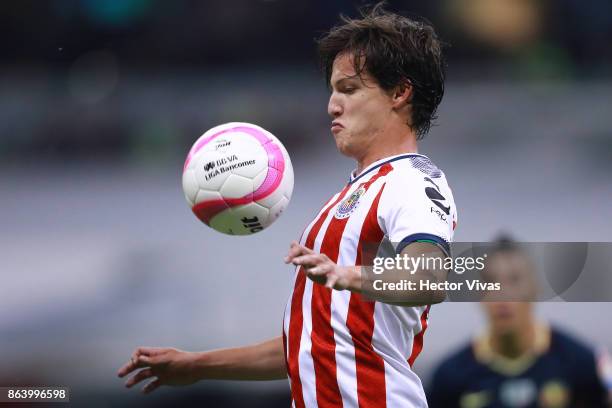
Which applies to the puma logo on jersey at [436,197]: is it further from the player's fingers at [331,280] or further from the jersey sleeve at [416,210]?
the player's fingers at [331,280]

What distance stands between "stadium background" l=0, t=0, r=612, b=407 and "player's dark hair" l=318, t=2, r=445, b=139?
382 cm

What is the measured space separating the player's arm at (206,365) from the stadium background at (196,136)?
11.5 feet

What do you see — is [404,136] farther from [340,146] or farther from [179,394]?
[179,394]

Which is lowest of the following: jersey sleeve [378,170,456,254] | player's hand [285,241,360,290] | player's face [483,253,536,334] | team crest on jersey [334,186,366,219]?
player's hand [285,241,360,290]

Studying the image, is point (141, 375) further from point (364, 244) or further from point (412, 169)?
point (412, 169)

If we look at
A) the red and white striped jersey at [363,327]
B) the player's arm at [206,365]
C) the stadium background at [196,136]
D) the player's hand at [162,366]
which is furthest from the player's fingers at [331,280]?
the stadium background at [196,136]

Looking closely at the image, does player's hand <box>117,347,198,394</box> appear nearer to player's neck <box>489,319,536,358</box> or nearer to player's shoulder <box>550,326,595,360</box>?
player's neck <box>489,319,536,358</box>

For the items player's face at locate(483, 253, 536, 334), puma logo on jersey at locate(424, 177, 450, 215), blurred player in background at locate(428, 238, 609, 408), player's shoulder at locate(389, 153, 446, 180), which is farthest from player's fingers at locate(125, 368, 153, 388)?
blurred player in background at locate(428, 238, 609, 408)

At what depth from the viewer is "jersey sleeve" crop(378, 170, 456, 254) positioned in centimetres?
272

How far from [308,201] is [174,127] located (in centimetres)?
141

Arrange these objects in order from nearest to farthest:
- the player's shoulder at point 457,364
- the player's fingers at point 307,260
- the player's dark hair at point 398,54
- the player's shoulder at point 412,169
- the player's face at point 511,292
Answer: the player's fingers at point 307,260 → the player's shoulder at point 412,169 → the player's dark hair at point 398,54 → the player's face at point 511,292 → the player's shoulder at point 457,364

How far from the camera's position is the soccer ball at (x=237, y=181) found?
10.7 ft

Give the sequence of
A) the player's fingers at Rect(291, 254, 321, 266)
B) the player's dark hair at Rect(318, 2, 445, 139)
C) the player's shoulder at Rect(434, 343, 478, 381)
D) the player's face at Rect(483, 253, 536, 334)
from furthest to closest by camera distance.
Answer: the player's shoulder at Rect(434, 343, 478, 381) → the player's face at Rect(483, 253, 536, 334) → the player's dark hair at Rect(318, 2, 445, 139) → the player's fingers at Rect(291, 254, 321, 266)

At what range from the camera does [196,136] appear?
8055 millimetres
